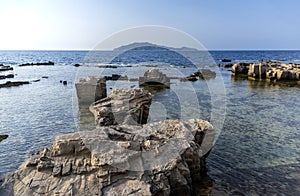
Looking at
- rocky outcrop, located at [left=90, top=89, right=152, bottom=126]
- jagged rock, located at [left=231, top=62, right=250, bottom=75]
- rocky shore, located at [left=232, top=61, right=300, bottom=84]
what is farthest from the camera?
jagged rock, located at [left=231, top=62, right=250, bottom=75]

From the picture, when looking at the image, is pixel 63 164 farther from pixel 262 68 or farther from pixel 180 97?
pixel 262 68

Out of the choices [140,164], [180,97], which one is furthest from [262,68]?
[140,164]

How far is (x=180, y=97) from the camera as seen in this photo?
95.3 ft

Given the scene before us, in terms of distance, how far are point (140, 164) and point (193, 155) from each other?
272cm

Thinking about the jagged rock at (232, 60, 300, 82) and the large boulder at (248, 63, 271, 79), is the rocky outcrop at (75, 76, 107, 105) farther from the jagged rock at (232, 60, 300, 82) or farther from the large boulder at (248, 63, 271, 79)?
the large boulder at (248, 63, 271, 79)

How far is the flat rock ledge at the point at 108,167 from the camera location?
7863mm

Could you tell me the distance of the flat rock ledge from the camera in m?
7.86

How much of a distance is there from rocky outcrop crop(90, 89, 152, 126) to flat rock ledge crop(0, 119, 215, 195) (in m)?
5.00

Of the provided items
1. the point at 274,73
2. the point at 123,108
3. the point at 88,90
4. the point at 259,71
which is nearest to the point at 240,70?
the point at 259,71

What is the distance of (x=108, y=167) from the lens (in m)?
8.15

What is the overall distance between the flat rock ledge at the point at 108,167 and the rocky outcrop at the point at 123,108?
5.00m

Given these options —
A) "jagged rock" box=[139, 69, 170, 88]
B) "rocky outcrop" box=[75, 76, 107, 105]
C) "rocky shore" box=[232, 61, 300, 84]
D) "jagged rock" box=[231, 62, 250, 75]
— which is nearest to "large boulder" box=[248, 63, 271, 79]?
"rocky shore" box=[232, 61, 300, 84]

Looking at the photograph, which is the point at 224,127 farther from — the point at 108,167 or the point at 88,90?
the point at 88,90

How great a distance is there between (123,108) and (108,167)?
27.4ft
